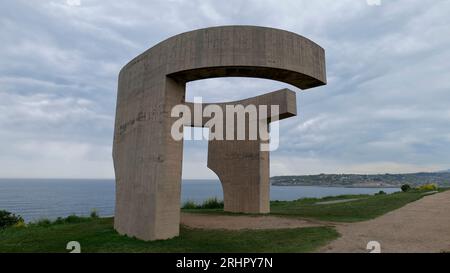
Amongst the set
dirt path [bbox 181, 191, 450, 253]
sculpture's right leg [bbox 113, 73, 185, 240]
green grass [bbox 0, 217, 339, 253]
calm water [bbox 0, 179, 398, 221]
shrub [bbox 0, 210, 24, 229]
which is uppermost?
sculpture's right leg [bbox 113, 73, 185, 240]

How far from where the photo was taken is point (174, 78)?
27.7 ft

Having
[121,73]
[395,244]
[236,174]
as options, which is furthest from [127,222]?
[236,174]

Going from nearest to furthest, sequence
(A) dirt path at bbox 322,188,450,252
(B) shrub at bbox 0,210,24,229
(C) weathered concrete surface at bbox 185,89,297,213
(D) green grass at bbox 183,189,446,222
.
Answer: (A) dirt path at bbox 322,188,450,252 → (D) green grass at bbox 183,189,446,222 → (C) weathered concrete surface at bbox 185,89,297,213 → (B) shrub at bbox 0,210,24,229

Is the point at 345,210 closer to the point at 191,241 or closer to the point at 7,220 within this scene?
the point at 191,241

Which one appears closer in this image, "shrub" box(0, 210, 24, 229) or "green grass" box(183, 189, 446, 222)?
"green grass" box(183, 189, 446, 222)

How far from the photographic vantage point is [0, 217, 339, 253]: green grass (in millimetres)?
6875

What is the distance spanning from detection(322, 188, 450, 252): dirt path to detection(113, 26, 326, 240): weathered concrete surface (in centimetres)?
412

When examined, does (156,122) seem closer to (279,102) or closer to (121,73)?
(121,73)

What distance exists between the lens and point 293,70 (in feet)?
25.6

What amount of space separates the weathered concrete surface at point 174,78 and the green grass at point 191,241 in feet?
1.74

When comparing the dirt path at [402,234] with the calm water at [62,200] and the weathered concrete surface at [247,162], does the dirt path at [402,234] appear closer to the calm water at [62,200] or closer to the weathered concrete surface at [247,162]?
the weathered concrete surface at [247,162]

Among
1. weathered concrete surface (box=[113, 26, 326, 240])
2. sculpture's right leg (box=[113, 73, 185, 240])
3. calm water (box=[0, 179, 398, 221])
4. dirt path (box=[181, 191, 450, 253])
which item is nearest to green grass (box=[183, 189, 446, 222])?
dirt path (box=[181, 191, 450, 253])

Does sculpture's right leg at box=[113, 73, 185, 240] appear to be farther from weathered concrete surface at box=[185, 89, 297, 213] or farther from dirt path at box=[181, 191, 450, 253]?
weathered concrete surface at box=[185, 89, 297, 213]

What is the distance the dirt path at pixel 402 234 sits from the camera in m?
6.35
